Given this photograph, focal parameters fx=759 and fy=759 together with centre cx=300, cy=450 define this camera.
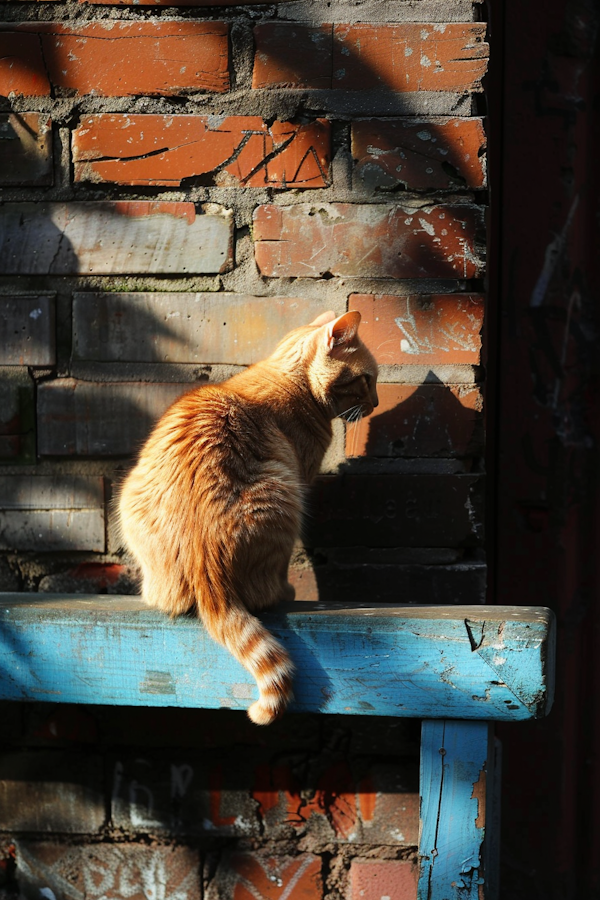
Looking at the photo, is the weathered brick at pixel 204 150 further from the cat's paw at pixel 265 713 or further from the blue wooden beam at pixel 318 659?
the cat's paw at pixel 265 713

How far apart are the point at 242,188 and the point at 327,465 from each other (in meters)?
0.71

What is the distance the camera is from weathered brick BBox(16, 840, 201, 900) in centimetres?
189

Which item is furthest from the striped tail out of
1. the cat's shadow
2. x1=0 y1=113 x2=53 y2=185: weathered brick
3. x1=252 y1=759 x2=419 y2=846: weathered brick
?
x1=0 y1=113 x2=53 y2=185: weathered brick

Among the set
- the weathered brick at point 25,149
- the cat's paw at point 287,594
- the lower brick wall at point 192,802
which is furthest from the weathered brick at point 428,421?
the weathered brick at point 25,149

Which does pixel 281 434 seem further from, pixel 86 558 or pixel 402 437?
pixel 86 558

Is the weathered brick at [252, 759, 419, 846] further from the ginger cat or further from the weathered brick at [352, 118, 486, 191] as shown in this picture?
the weathered brick at [352, 118, 486, 191]

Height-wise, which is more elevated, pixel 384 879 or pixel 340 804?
pixel 340 804

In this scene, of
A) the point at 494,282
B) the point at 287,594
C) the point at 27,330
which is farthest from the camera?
the point at 494,282

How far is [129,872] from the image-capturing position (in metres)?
1.89

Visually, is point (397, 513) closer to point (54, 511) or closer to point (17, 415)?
point (54, 511)

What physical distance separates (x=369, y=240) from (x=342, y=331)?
253 mm

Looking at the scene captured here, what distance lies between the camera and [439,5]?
5.82 ft

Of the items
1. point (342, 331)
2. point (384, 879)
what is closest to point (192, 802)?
point (384, 879)

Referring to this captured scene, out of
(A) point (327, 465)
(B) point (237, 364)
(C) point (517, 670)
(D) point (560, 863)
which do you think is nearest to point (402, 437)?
(A) point (327, 465)
